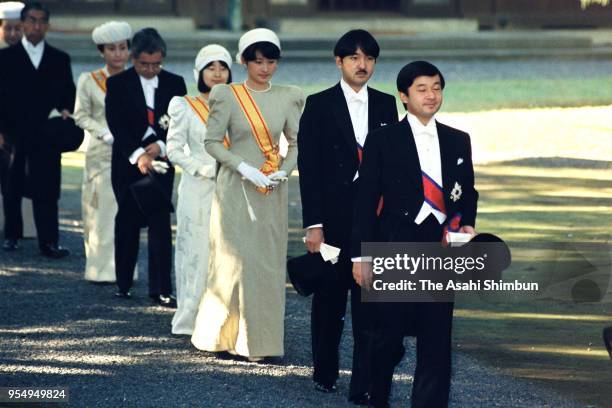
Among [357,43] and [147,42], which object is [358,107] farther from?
[147,42]

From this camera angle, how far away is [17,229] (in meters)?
12.0

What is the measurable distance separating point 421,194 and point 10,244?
6.24m

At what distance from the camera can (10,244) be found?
1169cm

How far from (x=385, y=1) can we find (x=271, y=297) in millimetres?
27798

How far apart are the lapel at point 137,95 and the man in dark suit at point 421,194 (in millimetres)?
3406

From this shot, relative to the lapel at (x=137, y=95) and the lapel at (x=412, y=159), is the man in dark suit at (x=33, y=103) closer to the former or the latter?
the lapel at (x=137, y=95)

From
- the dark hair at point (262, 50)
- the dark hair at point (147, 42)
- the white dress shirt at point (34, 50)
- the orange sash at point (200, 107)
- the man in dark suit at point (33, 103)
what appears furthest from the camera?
the white dress shirt at point (34, 50)

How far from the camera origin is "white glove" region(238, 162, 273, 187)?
7.70 metres

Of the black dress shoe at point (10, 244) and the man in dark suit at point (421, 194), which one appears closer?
the man in dark suit at point (421, 194)

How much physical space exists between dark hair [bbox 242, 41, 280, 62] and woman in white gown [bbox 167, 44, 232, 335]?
2.62 feet

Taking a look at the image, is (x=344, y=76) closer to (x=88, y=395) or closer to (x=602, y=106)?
(x=88, y=395)

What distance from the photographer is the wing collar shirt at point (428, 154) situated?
20.3 feet

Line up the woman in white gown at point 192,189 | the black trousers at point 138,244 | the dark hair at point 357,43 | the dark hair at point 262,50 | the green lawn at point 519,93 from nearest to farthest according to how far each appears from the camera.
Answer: the dark hair at point 357,43 < the dark hair at point 262,50 < the woman in white gown at point 192,189 < the black trousers at point 138,244 < the green lawn at point 519,93

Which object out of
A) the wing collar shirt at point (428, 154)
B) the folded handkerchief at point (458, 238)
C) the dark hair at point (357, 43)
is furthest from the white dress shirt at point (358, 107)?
the folded handkerchief at point (458, 238)
